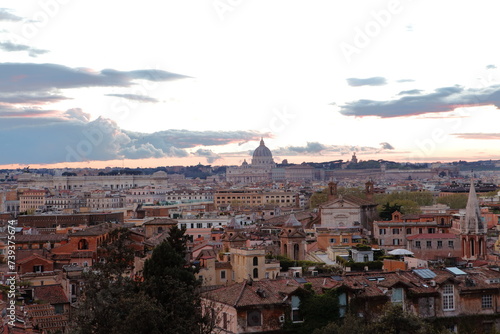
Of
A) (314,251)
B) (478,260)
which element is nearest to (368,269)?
(478,260)

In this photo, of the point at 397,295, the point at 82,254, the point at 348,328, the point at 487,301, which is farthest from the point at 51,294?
the point at 487,301

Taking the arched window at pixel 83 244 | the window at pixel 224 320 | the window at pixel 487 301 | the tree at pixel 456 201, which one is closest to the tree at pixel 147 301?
the window at pixel 224 320

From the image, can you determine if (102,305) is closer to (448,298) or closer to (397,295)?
(397,295)

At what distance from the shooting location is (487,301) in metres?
19.5

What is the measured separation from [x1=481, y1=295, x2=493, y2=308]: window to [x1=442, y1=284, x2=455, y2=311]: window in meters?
0.77

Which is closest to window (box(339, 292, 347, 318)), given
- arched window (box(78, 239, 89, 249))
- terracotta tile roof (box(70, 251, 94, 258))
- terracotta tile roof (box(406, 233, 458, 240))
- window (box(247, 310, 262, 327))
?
window (box(247, 310, 262, 327))

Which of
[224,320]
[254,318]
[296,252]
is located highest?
[296,252]

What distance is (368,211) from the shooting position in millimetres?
40781

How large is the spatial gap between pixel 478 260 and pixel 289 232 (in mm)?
6731

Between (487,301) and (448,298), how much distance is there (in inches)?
38.8

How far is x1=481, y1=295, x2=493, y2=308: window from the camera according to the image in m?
19.5

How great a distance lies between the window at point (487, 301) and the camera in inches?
768

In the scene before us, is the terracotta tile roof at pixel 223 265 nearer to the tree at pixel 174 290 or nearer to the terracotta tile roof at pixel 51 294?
the terracotta tile roof at pixel 51 294

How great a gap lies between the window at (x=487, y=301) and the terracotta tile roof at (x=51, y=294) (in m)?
10.4
